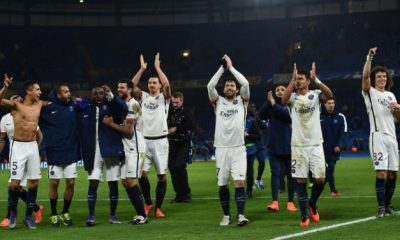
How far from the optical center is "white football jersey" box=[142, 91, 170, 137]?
Answer: 11719mm

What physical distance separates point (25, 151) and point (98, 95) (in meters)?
1.48

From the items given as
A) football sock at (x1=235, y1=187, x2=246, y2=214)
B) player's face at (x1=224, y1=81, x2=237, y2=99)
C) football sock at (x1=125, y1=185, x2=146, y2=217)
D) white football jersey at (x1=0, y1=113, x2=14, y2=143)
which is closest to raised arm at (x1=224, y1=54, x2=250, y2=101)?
player's face at (x1=224, y1=81, x2=237, y2=99)

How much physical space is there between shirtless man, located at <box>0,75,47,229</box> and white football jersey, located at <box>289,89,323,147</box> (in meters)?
4.15

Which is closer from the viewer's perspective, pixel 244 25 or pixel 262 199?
pixel 262 199

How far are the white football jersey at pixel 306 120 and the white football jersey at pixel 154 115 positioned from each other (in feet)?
8.77

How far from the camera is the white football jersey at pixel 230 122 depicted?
10.1 meters

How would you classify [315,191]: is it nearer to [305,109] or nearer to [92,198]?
[305,109]

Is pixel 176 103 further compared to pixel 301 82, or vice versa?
pixel 176 103

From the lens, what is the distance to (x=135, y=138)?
34.9 feet

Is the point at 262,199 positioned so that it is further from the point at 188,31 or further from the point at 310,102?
the point at 188,31

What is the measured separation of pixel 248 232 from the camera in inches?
360

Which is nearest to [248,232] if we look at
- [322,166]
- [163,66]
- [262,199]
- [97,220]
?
[322,166]

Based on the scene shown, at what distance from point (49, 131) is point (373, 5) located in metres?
41.4

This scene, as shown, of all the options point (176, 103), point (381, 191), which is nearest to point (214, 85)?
point (381, 191)
